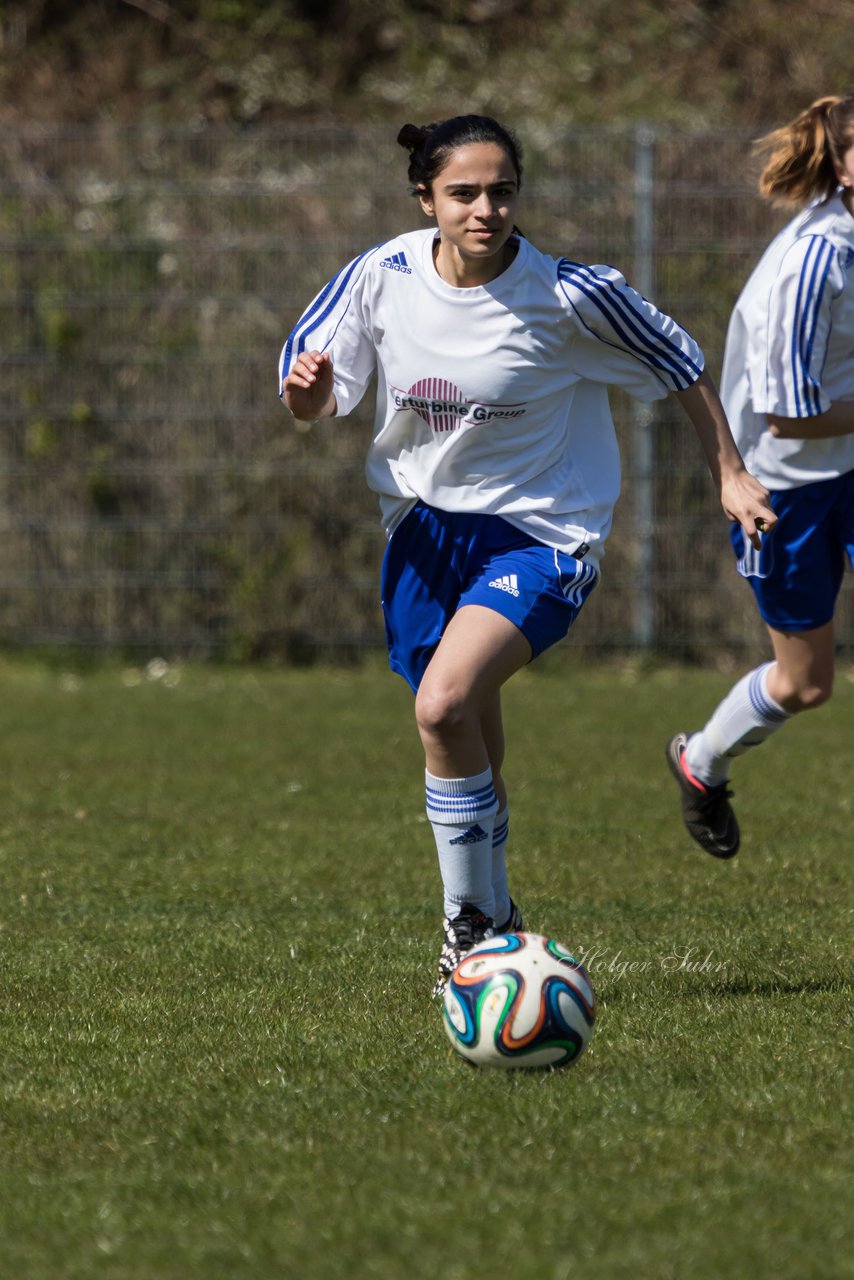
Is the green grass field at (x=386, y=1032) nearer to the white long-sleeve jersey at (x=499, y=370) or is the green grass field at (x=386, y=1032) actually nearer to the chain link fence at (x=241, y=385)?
the white long-sleeve jersey at (x=499, y=370)

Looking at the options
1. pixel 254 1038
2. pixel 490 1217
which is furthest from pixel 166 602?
pixel 490 1217

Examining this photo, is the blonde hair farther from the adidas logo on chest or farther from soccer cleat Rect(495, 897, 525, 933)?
soccer cleat Rect(495, 897, 525, 933)

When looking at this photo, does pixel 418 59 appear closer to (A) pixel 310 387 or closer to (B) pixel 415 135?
(B) pixel 415 135

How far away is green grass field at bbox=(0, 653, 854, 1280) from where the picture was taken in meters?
2.95

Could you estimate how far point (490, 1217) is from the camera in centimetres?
298

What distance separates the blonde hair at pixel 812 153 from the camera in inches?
210

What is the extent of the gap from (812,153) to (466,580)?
5.60 feet

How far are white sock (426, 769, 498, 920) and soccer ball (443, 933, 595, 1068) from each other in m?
0.68

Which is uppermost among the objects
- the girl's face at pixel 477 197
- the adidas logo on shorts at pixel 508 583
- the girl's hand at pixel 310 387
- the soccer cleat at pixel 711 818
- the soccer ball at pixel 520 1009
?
the girl's face at pixel 477 197

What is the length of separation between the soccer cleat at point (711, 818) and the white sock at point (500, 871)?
1.32m

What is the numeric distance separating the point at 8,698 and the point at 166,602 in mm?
1433

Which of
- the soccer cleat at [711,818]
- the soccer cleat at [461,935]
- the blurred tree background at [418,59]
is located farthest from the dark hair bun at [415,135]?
the blurred tree background at [418,59]

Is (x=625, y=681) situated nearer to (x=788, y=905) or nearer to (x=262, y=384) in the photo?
(x=262, y=384)

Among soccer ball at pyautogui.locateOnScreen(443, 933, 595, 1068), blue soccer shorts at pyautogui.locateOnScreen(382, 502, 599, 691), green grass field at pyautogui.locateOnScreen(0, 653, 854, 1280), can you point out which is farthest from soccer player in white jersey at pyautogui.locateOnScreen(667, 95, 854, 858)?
soccer ball at pyautogui.locateOnScreen(443, 933, 595, 1068)
